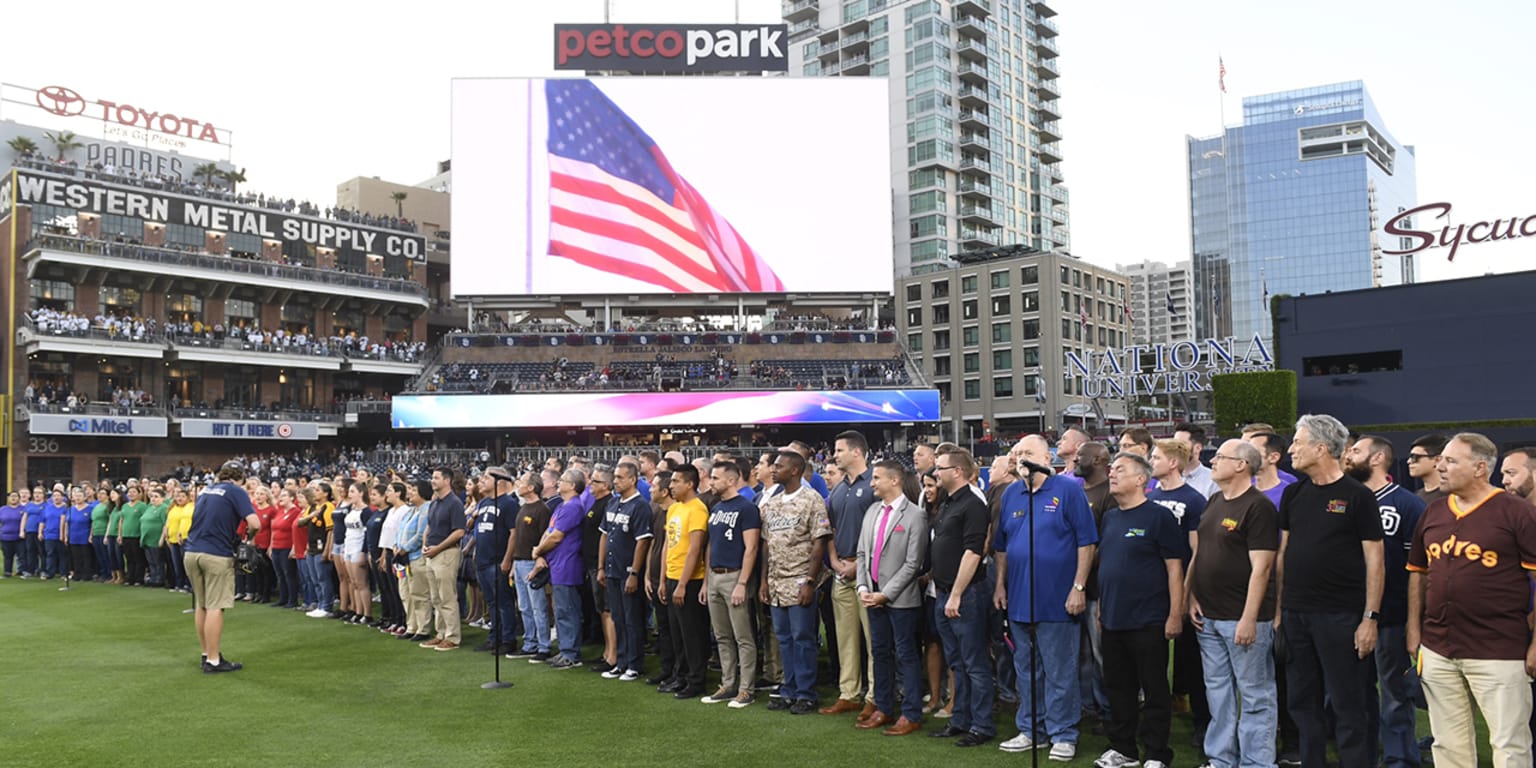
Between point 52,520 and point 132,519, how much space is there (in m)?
3.58

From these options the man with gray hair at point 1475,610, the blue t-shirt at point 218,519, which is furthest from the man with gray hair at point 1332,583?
the blue t-shirt at point 218,519

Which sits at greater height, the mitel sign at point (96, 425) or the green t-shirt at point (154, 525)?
the mitel sign at point (96, 425)

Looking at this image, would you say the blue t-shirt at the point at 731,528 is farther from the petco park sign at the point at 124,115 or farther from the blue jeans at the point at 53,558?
the petco park sign at the point at 124,115

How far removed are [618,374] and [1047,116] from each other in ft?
225

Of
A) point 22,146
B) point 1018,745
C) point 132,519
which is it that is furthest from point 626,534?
point 22,146

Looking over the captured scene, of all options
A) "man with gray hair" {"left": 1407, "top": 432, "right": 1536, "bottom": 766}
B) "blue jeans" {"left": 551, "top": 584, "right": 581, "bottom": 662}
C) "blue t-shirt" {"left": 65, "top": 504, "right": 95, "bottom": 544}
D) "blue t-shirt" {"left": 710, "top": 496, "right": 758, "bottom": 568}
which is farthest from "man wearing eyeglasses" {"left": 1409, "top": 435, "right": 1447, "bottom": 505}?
"blue t-shirt" {"left": 65, "top": 504, "right": 95, "bottom": 544}

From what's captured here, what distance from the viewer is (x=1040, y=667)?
751 centimetres

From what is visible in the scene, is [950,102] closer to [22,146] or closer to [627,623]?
[22,146]

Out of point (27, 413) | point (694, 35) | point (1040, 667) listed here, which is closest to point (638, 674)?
point (1040, 667)

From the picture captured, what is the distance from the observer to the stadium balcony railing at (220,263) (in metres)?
48.4

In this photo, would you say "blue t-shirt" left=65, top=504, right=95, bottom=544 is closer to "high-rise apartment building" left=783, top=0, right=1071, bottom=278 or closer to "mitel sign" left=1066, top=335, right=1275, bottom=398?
"mitel sign" left=1066, top=335, right=1275, bottom=398

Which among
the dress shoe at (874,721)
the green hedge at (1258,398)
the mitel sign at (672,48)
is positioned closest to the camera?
the dress shoe at (874,721)

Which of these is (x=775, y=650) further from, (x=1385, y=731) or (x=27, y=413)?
(x=27, y=413)

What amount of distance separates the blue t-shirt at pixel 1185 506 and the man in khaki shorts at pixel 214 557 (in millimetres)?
8468
